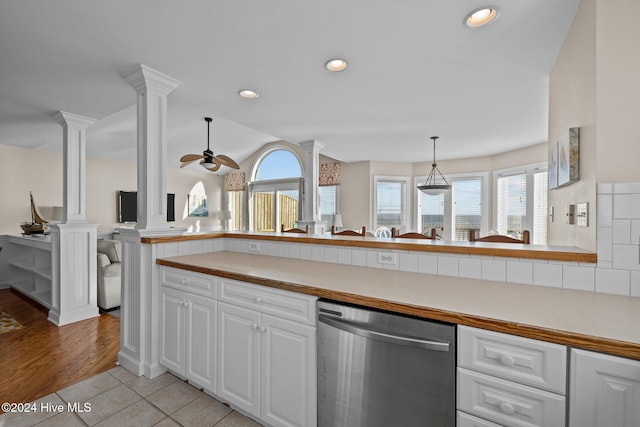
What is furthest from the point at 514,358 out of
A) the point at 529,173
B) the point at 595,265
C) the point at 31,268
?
the point at 31,268

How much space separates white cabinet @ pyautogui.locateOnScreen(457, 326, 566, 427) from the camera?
868 mm

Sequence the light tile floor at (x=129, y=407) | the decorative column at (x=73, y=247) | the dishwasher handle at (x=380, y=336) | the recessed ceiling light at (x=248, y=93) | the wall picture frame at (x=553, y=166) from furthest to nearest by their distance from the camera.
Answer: the decorative column at (x=73, y=247)
the recessed ceiling light at (x=248, y=93)
the wall picture frame at (x=553, y=166)
the light tile floor at (x=129, y=407)
the dishwasher handle at (x=380, y=336)

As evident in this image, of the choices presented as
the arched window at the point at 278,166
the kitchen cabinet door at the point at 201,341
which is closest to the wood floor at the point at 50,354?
the kitchen cabinet door at the point at 201,341

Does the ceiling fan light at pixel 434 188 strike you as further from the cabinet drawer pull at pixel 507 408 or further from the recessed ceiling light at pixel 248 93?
the cabinet drawer pull at pixel 507 408

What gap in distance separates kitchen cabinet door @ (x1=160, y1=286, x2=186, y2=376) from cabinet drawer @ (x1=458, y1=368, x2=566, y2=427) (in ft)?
5.58

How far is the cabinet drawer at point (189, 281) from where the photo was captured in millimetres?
1777

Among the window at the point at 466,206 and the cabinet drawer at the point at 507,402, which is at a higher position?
the window at the point at 466,206

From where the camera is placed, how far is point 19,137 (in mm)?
4172

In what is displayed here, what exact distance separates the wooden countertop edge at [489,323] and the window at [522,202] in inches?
187

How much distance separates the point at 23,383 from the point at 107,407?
81 centimetres

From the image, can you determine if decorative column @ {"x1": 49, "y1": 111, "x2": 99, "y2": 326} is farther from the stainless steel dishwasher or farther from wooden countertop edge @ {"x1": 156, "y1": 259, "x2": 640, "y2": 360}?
the stainless steel dishwasher

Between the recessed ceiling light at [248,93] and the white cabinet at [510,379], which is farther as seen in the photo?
the recessed ceiling light at [248,93]

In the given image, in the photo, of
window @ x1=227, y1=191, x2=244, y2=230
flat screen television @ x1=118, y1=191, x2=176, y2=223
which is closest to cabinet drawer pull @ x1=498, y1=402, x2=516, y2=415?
flat screen television @ x1=118, y1=191, x2=176, y2=223

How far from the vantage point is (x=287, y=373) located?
56.6 inches
